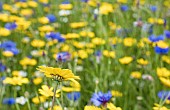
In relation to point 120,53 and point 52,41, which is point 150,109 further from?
point 52,41

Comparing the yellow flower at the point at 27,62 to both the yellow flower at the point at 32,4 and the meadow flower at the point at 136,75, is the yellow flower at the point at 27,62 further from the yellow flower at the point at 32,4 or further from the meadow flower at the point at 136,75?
the yellow flower at the point at 32,4

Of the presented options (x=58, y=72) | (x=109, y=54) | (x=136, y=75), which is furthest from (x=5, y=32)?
(x=58, y=72)

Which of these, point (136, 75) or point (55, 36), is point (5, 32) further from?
point (136, 75)

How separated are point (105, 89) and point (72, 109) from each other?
1.64 feet

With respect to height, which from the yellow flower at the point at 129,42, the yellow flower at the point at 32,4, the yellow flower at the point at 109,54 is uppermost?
the yellow flower at the point at 32,4

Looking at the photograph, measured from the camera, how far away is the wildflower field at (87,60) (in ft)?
5.67

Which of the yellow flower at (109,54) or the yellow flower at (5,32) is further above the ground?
the yellow flower at (5,32)

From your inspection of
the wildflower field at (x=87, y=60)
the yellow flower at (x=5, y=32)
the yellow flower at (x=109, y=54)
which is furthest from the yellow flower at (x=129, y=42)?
the yellow flower at (x=5, y=32)

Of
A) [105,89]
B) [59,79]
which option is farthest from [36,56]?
[59,79]

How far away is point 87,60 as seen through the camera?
2.18 meters

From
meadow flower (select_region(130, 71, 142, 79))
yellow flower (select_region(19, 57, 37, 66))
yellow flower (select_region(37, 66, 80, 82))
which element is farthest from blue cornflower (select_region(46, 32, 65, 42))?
yellow flower (select_region(37, 66, 80, 82))

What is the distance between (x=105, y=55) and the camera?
2.19m

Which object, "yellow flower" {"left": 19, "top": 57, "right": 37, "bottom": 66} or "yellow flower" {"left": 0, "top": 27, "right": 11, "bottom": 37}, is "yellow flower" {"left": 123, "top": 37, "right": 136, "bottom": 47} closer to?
"yellow flower" {"left": 19, "top": 57, "right": 37, "bottom": 66}

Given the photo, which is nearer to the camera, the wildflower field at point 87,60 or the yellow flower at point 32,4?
the wildflower field at point 87,60
